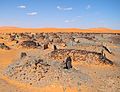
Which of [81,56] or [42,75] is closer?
[42,75]

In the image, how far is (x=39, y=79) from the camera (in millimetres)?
17766

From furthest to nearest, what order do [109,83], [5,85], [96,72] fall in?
1. [96,72]
2. [109,83]
3. [5,85]

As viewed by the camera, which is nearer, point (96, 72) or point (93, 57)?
point (96, 72)

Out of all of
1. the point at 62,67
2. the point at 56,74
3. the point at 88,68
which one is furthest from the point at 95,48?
the point at 56,74

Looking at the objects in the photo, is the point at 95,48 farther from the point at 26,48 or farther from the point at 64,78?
the point at 64,78

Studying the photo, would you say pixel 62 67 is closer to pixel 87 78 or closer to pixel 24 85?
pixel 87 78

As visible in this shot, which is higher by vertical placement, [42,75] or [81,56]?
[81,56]

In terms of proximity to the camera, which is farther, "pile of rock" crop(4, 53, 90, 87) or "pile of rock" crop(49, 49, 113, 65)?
"pile of rock" crop(49, 49, 113, 65)

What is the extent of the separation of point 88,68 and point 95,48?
12036 mm

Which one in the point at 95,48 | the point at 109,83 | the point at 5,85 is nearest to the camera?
the point at 5,85

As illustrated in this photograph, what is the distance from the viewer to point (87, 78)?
19422mm

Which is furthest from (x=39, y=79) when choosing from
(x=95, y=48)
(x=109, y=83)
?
(x=95, y=48)

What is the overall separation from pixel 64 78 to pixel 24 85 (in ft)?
8.36

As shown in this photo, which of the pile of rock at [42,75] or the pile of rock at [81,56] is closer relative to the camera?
the pile of rock at [42,75]
